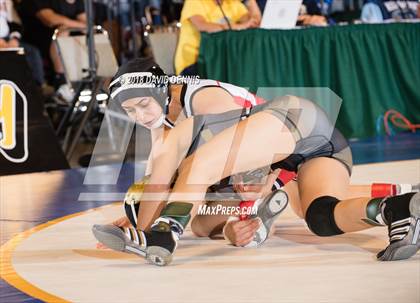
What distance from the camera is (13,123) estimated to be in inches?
293

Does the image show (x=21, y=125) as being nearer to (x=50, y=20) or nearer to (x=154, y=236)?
(x=50, y=20)

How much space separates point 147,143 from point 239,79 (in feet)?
4.60

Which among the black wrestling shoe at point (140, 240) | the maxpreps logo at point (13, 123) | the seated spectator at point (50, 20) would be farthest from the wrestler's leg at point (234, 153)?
the seated spectator at point (50, 20)

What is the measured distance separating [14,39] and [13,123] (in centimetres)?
205

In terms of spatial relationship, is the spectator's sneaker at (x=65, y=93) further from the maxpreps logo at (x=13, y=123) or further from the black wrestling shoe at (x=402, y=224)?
the black wrestling shoe at (x=402, y=224)

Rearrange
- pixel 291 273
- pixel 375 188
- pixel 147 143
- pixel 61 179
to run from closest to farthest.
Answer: pixel 291 273 < pixel 375 188 < pixel 61 179 < pixel 147 143

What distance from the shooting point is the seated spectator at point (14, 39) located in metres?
9.13

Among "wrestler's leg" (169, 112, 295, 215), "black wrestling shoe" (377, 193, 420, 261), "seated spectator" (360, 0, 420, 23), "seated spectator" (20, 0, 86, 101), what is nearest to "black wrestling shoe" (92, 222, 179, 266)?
"wrestler's leg" (169, 112, 295, 215)

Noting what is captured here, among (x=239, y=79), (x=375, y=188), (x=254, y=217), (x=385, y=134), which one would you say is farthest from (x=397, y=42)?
(x=254, y=217)

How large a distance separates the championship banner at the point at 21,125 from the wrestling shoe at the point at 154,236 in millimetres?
3682

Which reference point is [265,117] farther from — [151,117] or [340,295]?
[340,295]

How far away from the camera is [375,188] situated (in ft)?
16.2

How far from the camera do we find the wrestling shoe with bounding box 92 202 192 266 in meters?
3.88

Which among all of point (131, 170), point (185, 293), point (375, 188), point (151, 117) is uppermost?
point (151, 117)
